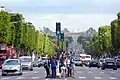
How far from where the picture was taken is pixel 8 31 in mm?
96375

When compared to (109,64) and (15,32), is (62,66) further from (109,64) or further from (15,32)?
(15,32)

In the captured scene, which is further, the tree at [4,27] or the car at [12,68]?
the tree at [4,27]

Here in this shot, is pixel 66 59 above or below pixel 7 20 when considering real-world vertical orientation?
below

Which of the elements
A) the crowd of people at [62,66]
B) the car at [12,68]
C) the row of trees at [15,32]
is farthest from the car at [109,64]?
the crowd of people at [62,66]

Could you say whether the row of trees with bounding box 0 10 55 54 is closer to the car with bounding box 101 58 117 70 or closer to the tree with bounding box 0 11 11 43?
the tree with bounding box 0 11 11 43

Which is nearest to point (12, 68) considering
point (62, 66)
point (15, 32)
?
point (62, 66)

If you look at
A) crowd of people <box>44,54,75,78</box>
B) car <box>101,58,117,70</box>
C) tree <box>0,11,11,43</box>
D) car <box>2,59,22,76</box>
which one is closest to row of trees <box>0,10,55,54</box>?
tree <box>0,11,11,43</box>

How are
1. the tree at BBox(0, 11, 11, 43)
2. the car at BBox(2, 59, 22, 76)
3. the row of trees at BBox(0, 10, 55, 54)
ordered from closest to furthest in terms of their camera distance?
the car at BBox(2, 59, 22, 76) < the tree at BBox(0, 11, 11, 43) < the row of trees at BBox(0, 10, 55, 54)

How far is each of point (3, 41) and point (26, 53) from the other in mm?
57741

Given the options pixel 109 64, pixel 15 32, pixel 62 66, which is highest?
pixel 15 32

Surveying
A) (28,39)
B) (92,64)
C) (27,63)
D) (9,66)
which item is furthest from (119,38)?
(9,66)


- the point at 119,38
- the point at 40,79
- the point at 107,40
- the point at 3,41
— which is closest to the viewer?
the point at 40,79

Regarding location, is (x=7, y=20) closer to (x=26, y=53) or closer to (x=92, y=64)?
(x=92, y=64)

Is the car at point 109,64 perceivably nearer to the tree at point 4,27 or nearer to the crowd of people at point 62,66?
the tree at point 4,27
